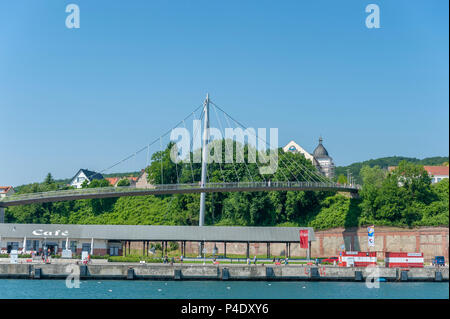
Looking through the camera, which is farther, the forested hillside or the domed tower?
the forested hillside

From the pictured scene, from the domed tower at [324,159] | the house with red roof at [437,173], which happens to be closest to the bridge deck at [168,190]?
the house with red roof at [437,173]

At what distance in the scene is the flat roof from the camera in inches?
2437

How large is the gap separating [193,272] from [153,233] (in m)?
14.1

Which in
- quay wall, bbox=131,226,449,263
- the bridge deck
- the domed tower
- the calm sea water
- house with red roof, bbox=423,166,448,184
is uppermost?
the domed tower

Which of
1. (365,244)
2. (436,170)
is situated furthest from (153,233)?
(436,170)

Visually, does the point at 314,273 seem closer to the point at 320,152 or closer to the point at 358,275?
the point at 358,275

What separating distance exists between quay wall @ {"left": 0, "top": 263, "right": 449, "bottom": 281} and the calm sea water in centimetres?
80

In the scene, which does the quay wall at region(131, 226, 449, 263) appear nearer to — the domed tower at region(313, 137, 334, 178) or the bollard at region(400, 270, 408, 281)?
the bollard at region(400, 270, 408, 281)

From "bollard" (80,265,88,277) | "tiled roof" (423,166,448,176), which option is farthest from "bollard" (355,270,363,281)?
"tiled roof" (423,166,448,176)

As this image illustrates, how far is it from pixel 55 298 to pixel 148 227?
25.1 m

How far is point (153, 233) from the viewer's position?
6206 centimetres

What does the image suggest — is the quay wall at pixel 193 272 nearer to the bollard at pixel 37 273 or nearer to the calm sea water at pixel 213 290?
the bollard at pixel 37 273

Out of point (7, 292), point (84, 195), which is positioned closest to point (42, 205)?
point (84, 195)
